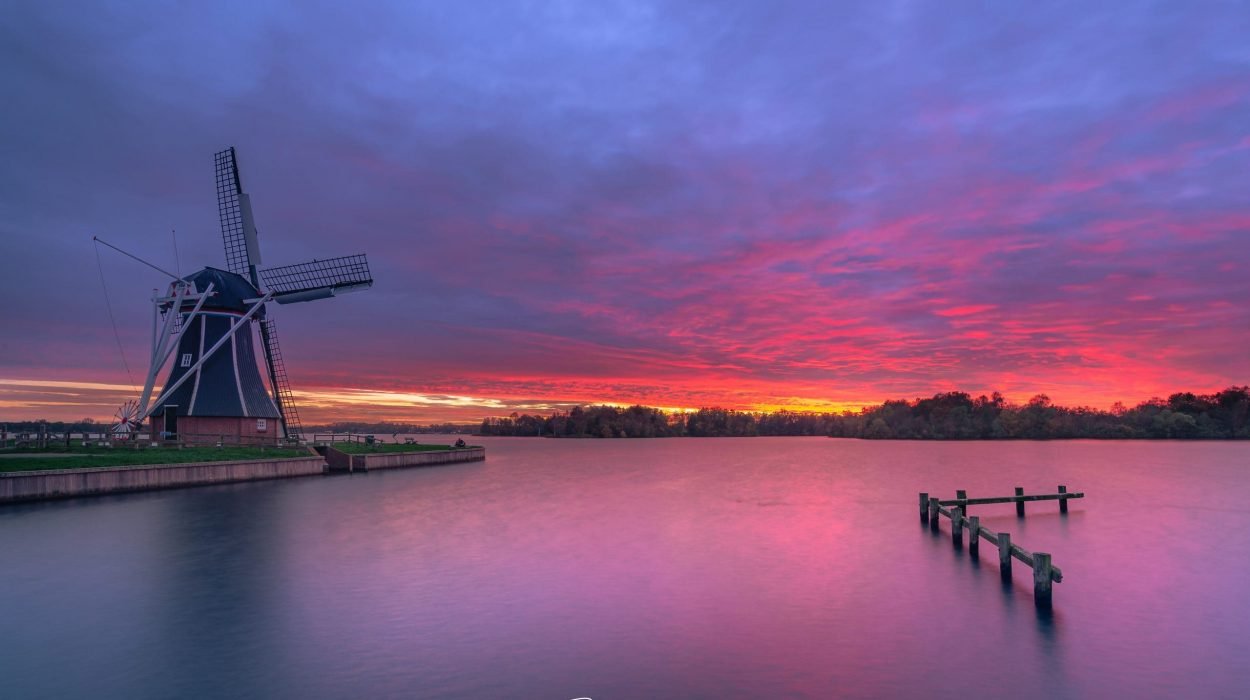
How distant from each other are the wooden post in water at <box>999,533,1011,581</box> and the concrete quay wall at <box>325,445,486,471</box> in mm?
48887

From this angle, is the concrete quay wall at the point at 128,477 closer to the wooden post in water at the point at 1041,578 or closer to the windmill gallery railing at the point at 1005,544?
the windmill gallery railing at the point at 1005,544

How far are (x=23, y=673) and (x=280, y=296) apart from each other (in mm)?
45859

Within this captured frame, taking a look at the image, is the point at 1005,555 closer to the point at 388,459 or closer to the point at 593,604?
the point at 593,604

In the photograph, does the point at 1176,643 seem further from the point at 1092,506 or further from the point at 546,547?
the point at 1092,506

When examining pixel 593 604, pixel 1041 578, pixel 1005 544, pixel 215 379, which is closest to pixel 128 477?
pixel 215 379

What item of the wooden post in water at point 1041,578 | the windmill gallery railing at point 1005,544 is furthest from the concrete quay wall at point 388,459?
the wooden post in water at point 1041,578

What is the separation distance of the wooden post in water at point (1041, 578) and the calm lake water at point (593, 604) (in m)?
0.43

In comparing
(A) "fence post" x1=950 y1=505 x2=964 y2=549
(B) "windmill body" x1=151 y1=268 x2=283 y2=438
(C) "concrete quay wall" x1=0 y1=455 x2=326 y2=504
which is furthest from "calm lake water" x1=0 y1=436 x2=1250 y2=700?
(B) "windmill body" x1=151 y1=268 x2=283 y2=438

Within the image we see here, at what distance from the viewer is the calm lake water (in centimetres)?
1266

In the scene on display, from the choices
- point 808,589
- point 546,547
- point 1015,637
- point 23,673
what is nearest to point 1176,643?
point 1015,637

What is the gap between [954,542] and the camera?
88.0 ft

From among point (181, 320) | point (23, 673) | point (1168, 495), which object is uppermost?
point (181, 320)

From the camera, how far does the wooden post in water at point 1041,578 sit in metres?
16.9

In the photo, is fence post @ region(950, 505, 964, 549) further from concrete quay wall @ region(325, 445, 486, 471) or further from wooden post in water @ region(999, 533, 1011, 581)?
concrete quay wall @ region(325, 445, 486, 471)
